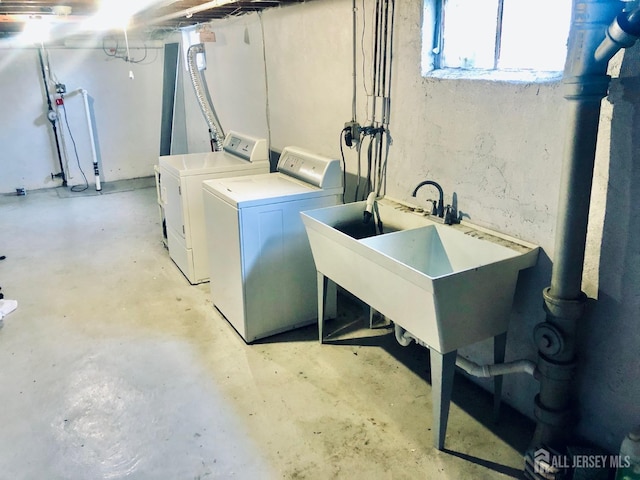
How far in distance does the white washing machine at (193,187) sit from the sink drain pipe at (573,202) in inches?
93.9

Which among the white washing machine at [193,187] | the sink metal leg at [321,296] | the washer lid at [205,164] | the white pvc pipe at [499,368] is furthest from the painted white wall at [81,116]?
the white pvc pipe at [499,368]

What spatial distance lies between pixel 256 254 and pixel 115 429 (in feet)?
3.62

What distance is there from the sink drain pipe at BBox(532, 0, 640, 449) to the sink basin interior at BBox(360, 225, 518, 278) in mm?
433

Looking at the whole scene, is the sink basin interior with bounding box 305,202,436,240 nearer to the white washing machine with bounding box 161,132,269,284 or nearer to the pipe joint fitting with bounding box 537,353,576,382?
the pipe joint fitting with bounding box 537,353,576,382

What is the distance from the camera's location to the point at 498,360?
7.00ft

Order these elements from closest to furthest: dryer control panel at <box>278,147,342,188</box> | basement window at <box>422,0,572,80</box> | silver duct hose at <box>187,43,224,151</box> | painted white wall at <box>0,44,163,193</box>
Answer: basement window at <box>422,0,572,80</box>, dryer control panel at <box>278,147,342,188</box>, silver duct hose at <box>187,43,224,151</box>, painted white wall at <box>0,44,163,193</box>

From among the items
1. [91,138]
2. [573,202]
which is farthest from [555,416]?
[91,138]

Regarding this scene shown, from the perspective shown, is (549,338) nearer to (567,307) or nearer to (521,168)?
(567,307)

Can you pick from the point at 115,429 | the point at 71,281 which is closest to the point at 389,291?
the point at 115,429

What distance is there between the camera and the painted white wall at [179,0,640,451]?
1.69 meters

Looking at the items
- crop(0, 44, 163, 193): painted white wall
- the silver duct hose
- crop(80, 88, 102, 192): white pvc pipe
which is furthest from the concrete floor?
crop(0, 44, 163, 193): painted white wall

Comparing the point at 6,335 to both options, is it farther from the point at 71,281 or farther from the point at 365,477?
the point at 365,477

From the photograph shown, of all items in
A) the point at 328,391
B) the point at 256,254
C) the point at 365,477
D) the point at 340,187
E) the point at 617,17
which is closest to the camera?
the point at 617,17

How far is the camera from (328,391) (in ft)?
7.93
